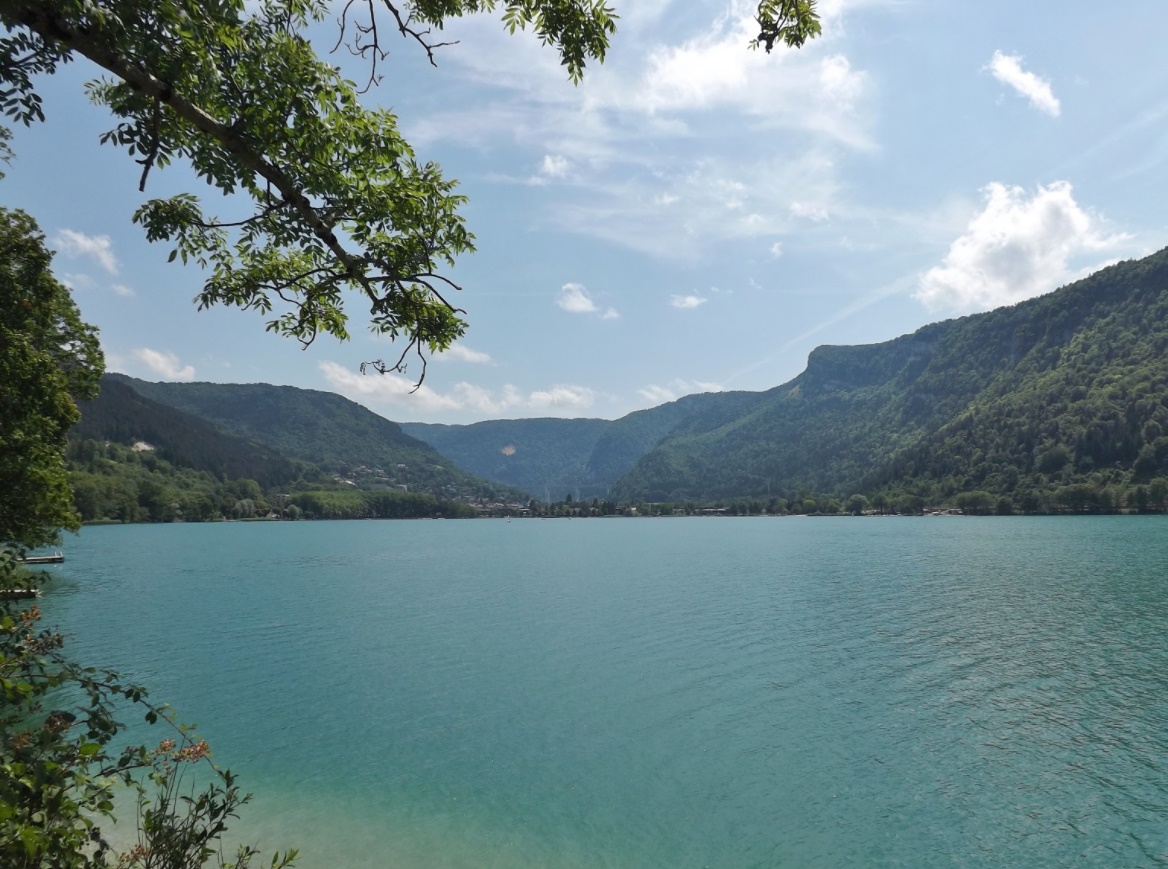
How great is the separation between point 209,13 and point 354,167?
4.61ft

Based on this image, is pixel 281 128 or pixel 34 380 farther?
pixel 34 380

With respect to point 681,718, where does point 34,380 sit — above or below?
above

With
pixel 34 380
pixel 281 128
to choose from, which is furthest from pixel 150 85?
pixel 34 380

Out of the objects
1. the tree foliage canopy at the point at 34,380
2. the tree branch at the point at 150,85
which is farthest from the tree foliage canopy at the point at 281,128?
the tree foliage canopy at the point at 34,380

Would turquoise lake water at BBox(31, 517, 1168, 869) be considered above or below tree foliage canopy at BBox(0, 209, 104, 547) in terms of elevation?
below

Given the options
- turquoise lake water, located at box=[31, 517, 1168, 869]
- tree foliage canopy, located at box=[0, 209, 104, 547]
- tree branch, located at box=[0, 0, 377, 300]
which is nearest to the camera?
tree branch, located at box=[0, 0, 377, 300]

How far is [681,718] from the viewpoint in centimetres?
2091

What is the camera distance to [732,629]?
34.8m

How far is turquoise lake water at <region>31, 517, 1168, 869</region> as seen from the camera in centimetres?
1384

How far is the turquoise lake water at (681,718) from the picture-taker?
1384 centimetres

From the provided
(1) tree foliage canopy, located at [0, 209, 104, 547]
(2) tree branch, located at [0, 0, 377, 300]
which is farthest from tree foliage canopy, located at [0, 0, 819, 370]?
(1) tree foliage canopy, located at [0, 209, 104, 547]

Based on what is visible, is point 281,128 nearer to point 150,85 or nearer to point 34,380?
point 150,85

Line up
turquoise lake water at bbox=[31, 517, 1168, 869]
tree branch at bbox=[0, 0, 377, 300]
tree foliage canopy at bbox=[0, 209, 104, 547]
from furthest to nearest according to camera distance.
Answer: tree foliage canopy at bbox=[0, 209, 104, 547]
turquoise lake water at bbox=[31, 517, 1168, 869]
tree branch at bbox=[0, 0, 377, 300]

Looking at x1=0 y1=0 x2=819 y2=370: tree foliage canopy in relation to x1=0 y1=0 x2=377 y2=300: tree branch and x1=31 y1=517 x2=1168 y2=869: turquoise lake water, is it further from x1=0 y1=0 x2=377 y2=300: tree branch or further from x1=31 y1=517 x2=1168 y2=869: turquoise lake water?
x1=31 y1=517 x2=1168 y2=869: turquoise lake water
